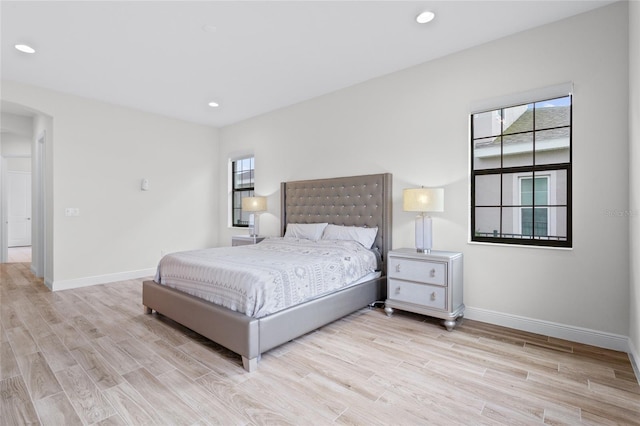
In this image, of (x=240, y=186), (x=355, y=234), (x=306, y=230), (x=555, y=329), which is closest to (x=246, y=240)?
(x=306, y=230)

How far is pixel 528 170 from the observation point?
Result: 9.53 feet

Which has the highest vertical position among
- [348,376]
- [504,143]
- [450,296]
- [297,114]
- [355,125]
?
[297,114]

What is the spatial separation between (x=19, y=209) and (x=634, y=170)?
40.8 ft

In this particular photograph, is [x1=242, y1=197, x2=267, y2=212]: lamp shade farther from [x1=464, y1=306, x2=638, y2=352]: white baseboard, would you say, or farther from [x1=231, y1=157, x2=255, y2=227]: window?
[x1=464, y1=306, x2=638, y2=352]: white baseboard

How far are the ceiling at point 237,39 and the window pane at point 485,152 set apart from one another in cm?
99

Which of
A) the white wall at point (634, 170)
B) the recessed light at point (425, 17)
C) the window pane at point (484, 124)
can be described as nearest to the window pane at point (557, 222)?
the white wall at point (634, 170)

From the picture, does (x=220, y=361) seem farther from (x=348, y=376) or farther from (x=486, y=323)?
(x=486, y=323)

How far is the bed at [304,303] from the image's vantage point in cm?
226

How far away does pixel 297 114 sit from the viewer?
4812 millimetres

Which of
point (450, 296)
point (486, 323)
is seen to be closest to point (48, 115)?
point (450, 296)

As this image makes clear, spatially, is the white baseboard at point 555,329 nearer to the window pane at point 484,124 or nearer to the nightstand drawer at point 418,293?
the nightstand drawer at point 418,293

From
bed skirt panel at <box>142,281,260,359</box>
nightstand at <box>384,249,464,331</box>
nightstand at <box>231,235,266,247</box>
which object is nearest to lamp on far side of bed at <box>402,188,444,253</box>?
nightstand at <box>384,249,464,331</box>

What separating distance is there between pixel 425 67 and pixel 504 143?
1203mm

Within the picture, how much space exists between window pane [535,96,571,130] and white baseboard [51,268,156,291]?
580cm
